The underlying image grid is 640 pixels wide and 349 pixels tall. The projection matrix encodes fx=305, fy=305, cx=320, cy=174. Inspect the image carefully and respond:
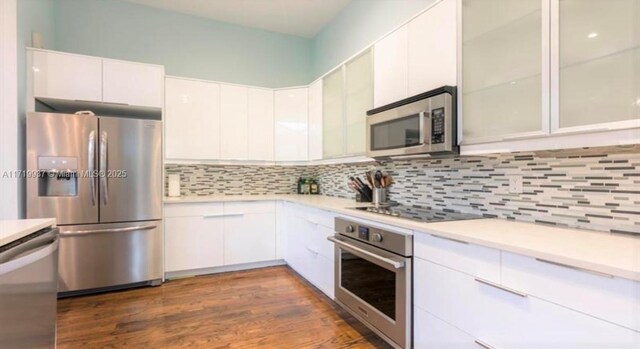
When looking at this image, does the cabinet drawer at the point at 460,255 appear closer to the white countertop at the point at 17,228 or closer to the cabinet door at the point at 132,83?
the white countertop at the point at 17,228

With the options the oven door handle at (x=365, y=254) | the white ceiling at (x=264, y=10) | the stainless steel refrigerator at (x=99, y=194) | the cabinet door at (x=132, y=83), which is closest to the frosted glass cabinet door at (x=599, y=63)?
the oven door handle at (x=365, y=254)

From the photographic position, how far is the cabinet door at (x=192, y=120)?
10.6ft

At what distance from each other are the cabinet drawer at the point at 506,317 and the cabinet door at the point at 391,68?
121 centimetres

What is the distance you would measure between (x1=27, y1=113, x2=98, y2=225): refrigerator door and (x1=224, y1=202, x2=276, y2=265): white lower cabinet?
4.01 ft

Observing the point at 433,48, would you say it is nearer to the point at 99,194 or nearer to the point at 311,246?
the point at 311,246

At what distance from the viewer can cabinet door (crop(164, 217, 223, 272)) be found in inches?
122

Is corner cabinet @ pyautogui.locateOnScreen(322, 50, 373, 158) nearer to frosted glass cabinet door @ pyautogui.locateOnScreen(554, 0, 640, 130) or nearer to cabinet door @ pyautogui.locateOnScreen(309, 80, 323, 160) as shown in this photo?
cabinet door @ pyautogui.locateOnScreen(309, 80, 323, 160)

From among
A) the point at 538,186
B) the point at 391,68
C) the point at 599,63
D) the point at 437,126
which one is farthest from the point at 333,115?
the point at 599,63

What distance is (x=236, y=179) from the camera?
3.88m

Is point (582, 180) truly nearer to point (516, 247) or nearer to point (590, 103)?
point (590, 103)

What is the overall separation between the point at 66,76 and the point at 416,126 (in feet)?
9.91

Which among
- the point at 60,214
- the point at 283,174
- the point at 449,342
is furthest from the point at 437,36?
the point at 60,214

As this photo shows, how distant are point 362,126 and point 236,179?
6.39 feet

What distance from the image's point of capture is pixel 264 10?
11.5ft
